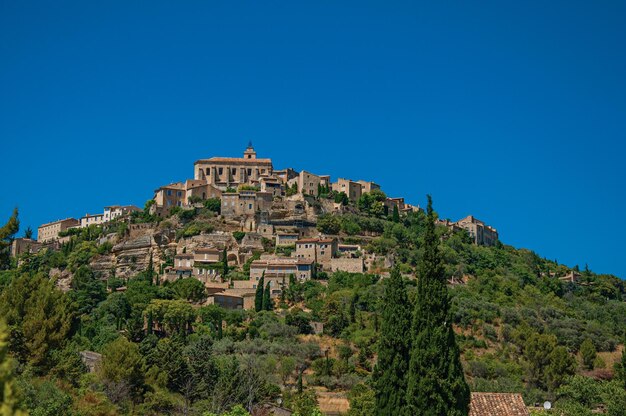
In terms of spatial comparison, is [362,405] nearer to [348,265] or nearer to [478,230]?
[348,265]

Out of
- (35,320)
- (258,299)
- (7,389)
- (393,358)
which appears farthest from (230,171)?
(7,389)

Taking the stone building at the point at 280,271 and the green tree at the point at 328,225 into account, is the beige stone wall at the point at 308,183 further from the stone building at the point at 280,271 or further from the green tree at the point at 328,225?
the stone building at the point at 280,271

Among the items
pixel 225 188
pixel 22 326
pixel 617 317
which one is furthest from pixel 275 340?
pixel 225 188

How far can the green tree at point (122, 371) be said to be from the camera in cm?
3869

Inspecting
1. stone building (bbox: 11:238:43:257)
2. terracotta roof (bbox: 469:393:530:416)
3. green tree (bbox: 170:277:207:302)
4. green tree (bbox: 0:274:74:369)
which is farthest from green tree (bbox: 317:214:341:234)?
terracotta roof (bbox: 469:393:530:416)

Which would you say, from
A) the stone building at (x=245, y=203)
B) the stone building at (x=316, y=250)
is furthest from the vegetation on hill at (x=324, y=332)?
the stone building at (x=316, y=250)

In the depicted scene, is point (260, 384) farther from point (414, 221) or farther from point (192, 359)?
point (414, 221)

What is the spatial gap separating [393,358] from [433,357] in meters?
2.85

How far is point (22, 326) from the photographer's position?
3647 cm

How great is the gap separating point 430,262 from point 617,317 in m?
57.9

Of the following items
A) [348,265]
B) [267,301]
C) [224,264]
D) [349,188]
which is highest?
[349,188]

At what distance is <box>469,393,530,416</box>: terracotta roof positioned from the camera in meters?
26.3

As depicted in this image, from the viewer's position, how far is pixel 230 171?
99.8 metres

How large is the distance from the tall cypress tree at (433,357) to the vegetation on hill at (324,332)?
53mm
